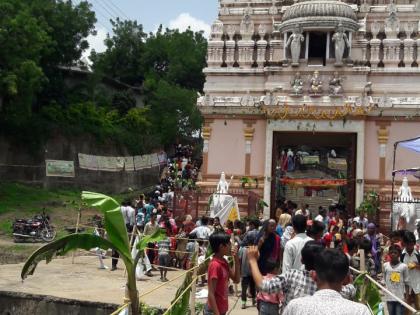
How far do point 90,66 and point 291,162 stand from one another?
55.1 feet

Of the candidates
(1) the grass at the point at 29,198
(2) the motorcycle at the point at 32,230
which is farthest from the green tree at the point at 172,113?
(2) the motorcycle at the point at 32,230

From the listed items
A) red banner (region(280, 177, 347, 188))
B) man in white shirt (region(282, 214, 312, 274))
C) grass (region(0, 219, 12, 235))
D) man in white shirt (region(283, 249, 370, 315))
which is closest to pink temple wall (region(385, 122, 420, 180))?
red banner (region(280, 177, 347, 188))

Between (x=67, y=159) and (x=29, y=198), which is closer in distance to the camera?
(x=29, y=198)

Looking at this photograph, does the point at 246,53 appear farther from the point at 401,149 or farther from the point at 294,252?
the point at 294,252

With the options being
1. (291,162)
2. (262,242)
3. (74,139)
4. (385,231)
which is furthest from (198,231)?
(291,162)

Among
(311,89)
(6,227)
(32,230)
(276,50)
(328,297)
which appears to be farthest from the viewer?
(276,50)

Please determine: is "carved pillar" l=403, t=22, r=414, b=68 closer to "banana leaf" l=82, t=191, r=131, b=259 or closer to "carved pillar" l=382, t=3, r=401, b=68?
"carved pillar" l=382, t=3, r=401, b=68

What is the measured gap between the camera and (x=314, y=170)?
41625 millimetres

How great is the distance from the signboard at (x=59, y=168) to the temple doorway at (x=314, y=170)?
1069cm

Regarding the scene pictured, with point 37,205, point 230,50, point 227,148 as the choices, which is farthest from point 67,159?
point 230,50

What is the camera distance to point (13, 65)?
82.1ft

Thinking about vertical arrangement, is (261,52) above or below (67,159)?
above

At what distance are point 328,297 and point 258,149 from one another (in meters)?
21.8

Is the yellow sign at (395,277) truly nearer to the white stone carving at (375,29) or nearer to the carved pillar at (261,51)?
the carved pillar at (261,51)
